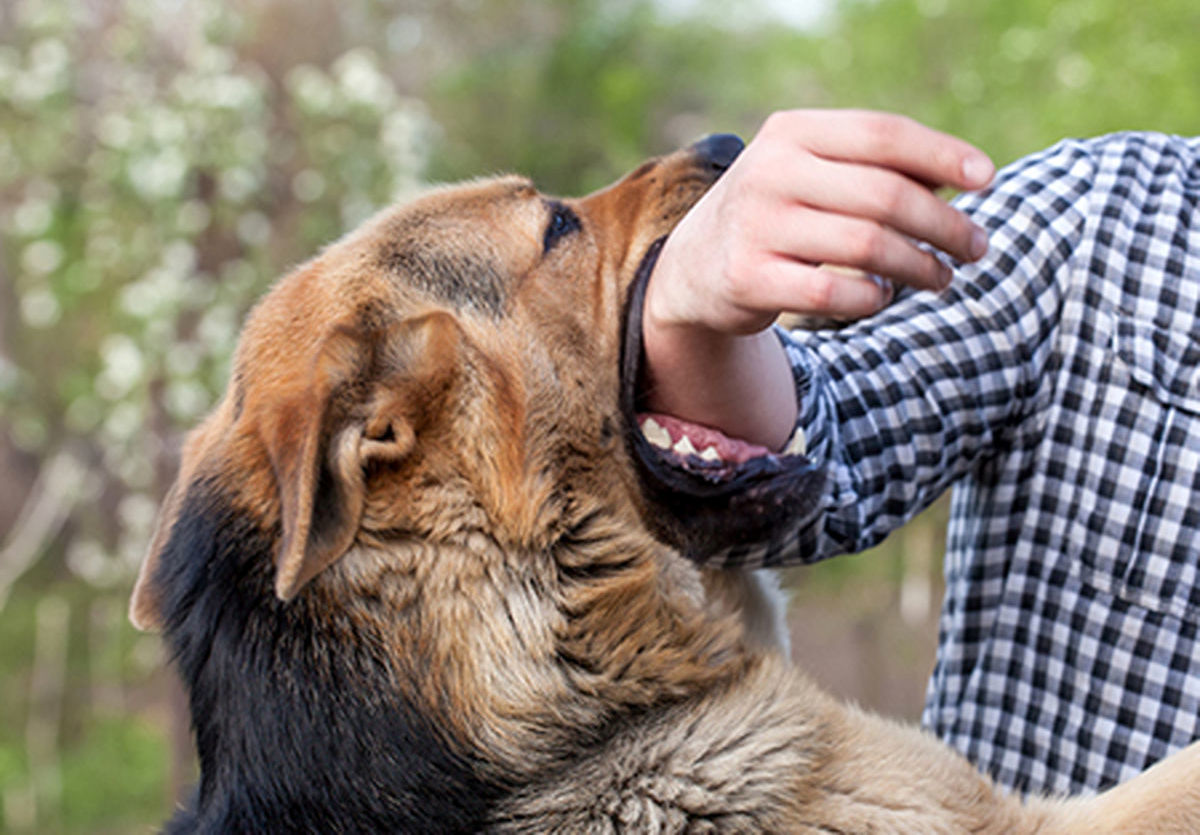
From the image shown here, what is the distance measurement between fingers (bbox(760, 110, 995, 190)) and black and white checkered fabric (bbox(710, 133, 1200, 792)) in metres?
0.77

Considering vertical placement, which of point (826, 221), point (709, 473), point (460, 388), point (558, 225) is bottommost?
point (709, 473)

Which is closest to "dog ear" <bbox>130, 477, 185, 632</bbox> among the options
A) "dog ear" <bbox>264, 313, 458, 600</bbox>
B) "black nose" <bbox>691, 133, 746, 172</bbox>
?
"dog ear" <bbox>264, 313, 458, 600</bbox>

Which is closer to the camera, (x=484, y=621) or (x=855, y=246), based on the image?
(x=855, y=246)

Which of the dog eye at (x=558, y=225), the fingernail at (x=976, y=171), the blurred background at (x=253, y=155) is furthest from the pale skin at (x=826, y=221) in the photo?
the blurred background at (x=253, y=155)

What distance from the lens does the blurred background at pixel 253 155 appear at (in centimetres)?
569

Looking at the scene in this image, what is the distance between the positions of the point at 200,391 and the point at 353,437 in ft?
14.7

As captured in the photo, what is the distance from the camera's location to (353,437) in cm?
178

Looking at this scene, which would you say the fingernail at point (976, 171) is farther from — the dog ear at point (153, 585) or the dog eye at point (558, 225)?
the dog ear at point (153, 585)

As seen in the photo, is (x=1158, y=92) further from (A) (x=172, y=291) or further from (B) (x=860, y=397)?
(A) (x=172, y=291)

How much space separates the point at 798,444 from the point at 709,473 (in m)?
0.19

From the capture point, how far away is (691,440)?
2064mm

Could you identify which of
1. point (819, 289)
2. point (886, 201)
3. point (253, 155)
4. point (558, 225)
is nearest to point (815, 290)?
point (819, 289)

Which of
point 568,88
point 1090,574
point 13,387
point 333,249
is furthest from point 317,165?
point 1090,574

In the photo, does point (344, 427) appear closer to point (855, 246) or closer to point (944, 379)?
point (855, 246)
